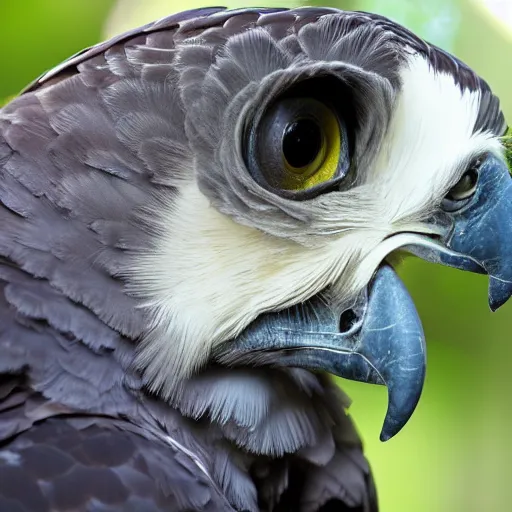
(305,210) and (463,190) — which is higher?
(463,190)

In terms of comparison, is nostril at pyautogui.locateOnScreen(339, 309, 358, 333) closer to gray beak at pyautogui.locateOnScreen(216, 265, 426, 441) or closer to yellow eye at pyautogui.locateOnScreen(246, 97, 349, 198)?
gray beak at pyautogui.locateOnScreen(216, 265, 426, 441)

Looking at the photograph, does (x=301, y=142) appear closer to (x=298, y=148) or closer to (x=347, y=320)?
(x=298, y=148)

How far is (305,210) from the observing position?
31.7 inches

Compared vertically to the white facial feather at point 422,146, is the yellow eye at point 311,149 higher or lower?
lower

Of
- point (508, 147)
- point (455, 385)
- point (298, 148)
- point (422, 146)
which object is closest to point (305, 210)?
point (298, 148)

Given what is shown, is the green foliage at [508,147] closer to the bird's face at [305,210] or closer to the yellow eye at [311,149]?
the bird's face at [305,210]

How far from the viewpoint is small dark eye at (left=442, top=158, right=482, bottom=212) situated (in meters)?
0.85

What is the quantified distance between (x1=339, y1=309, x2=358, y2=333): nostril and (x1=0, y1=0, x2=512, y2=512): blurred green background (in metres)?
1.05

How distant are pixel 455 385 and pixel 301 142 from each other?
67.0 inches

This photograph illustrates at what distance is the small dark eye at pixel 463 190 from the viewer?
0.85m

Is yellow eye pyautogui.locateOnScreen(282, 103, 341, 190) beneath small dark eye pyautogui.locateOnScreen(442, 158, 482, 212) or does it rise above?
beneath

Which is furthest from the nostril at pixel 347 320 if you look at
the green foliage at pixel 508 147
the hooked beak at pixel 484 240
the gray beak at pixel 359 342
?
the green foliage at pixel 508 147

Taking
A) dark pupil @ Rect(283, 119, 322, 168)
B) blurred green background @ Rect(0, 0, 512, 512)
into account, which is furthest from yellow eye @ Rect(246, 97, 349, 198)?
blurred green background @ Rect(0, 0, 512, 512)

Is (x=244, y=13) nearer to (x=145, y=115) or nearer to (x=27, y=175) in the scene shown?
(x=145, y=115)
